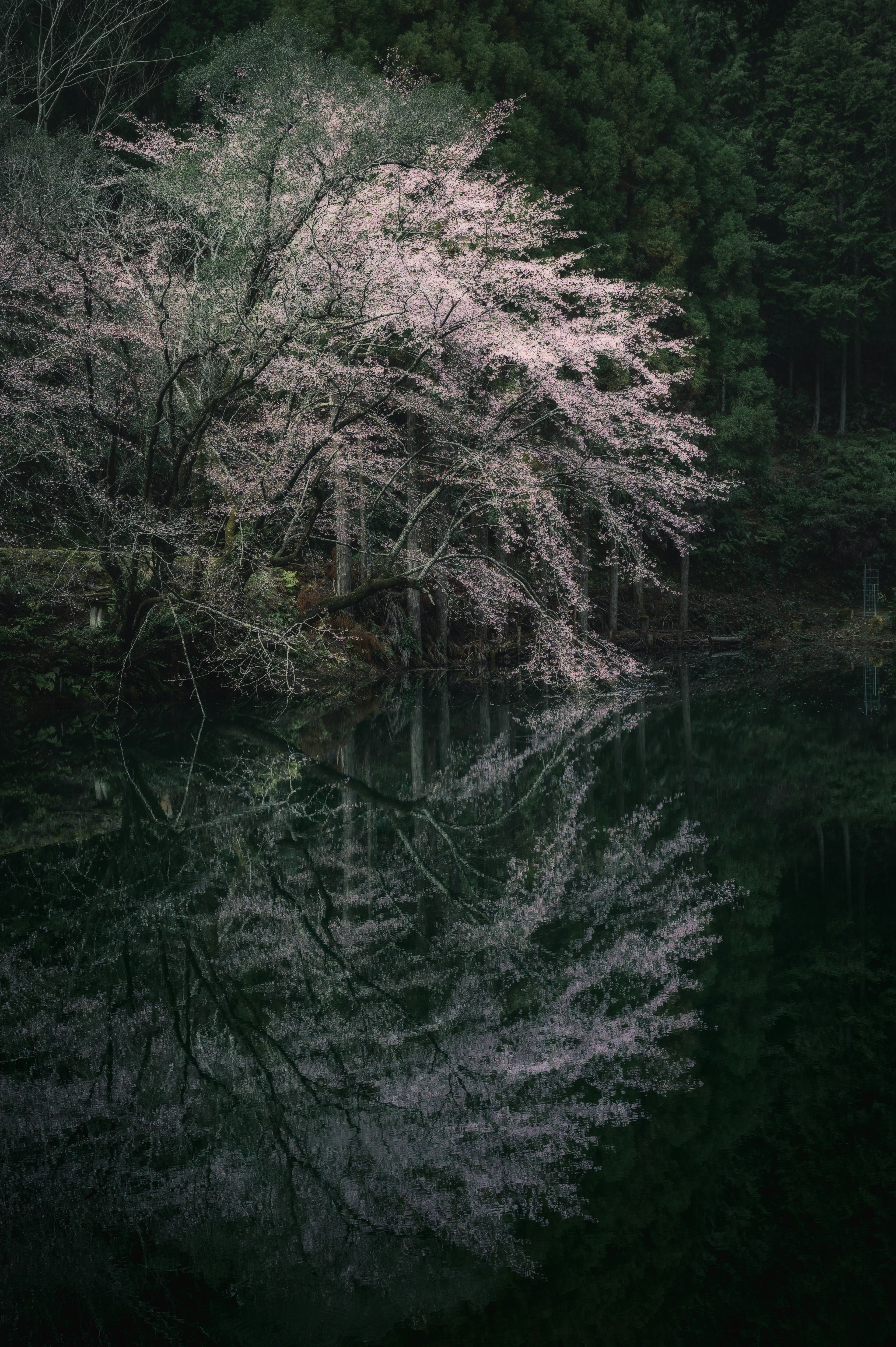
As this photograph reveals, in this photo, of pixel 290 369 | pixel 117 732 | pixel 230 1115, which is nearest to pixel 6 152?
pixel 290 369

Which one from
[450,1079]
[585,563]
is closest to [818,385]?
[585,563]

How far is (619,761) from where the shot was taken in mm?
8883

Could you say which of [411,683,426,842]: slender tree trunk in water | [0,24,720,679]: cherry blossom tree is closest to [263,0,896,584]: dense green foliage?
[0,24,720,679]: cherry blossom tree

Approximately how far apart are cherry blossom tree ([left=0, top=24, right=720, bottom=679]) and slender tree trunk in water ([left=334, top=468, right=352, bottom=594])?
0.18 ft

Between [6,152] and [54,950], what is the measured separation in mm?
12505

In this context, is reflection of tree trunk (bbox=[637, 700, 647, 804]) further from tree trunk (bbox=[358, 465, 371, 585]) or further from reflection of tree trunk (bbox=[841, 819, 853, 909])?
tree trunk (bbox=[358, 465, 371, 585])

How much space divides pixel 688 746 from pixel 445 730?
261cm

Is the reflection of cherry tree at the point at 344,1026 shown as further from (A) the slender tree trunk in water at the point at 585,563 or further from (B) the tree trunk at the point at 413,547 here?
(A) the slender tree trunk in water at the point at 585,563

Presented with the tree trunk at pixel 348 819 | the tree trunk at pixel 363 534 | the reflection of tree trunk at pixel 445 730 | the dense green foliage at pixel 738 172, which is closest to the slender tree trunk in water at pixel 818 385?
the dense green foliage at pixel 738 172

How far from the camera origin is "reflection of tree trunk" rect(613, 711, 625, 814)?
7074 millimetres

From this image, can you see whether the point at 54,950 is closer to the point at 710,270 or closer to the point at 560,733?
the point at 560,733

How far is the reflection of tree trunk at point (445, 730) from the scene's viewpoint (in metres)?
9.12

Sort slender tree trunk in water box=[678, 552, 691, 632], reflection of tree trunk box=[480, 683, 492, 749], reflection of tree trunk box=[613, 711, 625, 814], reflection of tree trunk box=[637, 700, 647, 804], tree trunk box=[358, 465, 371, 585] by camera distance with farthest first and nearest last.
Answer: slender tree trunk in water box=[678, 552, 691, 632]
tree trunk box=[358, 465, 371, 585]
reflection of tree trunk box=[480, 683, 492, 749]
reflection of tree trunk box=[637, 700, 647, 804]
reflection of tree trunk box=[613, 711, 625, 814]

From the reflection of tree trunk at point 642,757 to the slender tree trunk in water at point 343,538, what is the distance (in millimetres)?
5511
